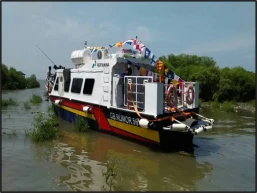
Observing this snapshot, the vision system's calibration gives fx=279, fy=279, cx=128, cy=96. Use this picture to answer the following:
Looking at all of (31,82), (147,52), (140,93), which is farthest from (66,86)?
(31,82)

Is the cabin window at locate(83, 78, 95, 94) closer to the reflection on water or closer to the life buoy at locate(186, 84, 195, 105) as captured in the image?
the reflection on water

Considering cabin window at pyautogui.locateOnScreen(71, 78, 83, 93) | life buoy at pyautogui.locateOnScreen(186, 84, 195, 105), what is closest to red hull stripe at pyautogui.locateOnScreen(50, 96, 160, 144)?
cabin window at pyautogui.locateOnScreen(71, 78, 83, 93)

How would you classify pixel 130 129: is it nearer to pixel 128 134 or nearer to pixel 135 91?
pixel 128 134

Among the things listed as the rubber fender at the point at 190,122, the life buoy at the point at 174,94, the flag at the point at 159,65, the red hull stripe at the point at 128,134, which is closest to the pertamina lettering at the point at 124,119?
the red hull stripe at the point at 128,134

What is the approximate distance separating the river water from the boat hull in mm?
290

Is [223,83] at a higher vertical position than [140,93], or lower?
higher

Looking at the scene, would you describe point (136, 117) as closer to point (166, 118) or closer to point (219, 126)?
point (166, 118)

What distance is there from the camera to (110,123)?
1073 centimetres

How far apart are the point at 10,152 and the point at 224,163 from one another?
6504 mm

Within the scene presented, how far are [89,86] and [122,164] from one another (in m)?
4.90

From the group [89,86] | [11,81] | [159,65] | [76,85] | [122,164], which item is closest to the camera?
[122,164]

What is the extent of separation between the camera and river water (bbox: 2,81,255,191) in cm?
638

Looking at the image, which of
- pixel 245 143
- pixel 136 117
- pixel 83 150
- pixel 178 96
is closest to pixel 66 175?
pixel 83 150

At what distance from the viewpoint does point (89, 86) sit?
11.8 m
